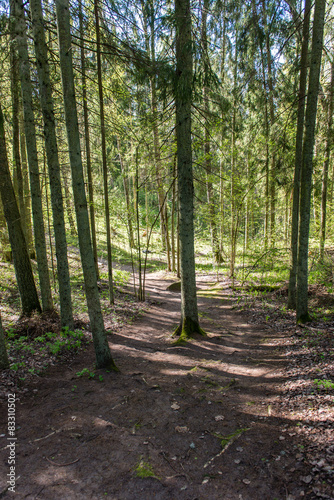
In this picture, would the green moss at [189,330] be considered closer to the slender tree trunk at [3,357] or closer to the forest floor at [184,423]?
the forest floor at [184,423]

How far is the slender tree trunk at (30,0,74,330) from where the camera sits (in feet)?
18.1

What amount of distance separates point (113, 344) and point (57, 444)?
3.55m

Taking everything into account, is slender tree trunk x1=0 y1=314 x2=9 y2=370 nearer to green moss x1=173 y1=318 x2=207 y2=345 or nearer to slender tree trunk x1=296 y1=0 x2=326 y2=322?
green moss x1=173 y1=318 x2=207 y2=345

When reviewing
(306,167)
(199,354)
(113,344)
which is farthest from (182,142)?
(113,344)

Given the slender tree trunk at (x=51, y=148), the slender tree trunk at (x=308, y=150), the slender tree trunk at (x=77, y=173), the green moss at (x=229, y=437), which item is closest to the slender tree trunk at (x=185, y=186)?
the slender tree trunk at (x=77, y=173)

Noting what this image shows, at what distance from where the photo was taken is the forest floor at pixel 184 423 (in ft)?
8.95

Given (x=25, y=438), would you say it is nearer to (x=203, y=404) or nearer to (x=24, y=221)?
(x=203, y=404)

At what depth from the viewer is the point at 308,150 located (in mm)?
5859

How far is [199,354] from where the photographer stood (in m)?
5.97

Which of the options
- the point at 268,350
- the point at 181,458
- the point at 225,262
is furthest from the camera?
the point at 225,262

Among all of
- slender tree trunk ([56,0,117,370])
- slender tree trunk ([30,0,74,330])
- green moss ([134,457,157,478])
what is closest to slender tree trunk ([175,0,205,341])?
slender tree trunk ([56,0,117,370])

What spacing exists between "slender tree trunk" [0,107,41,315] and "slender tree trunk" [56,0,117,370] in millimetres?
2590

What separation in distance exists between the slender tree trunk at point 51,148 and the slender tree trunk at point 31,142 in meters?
0.66

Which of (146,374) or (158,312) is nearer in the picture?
(146,374)
